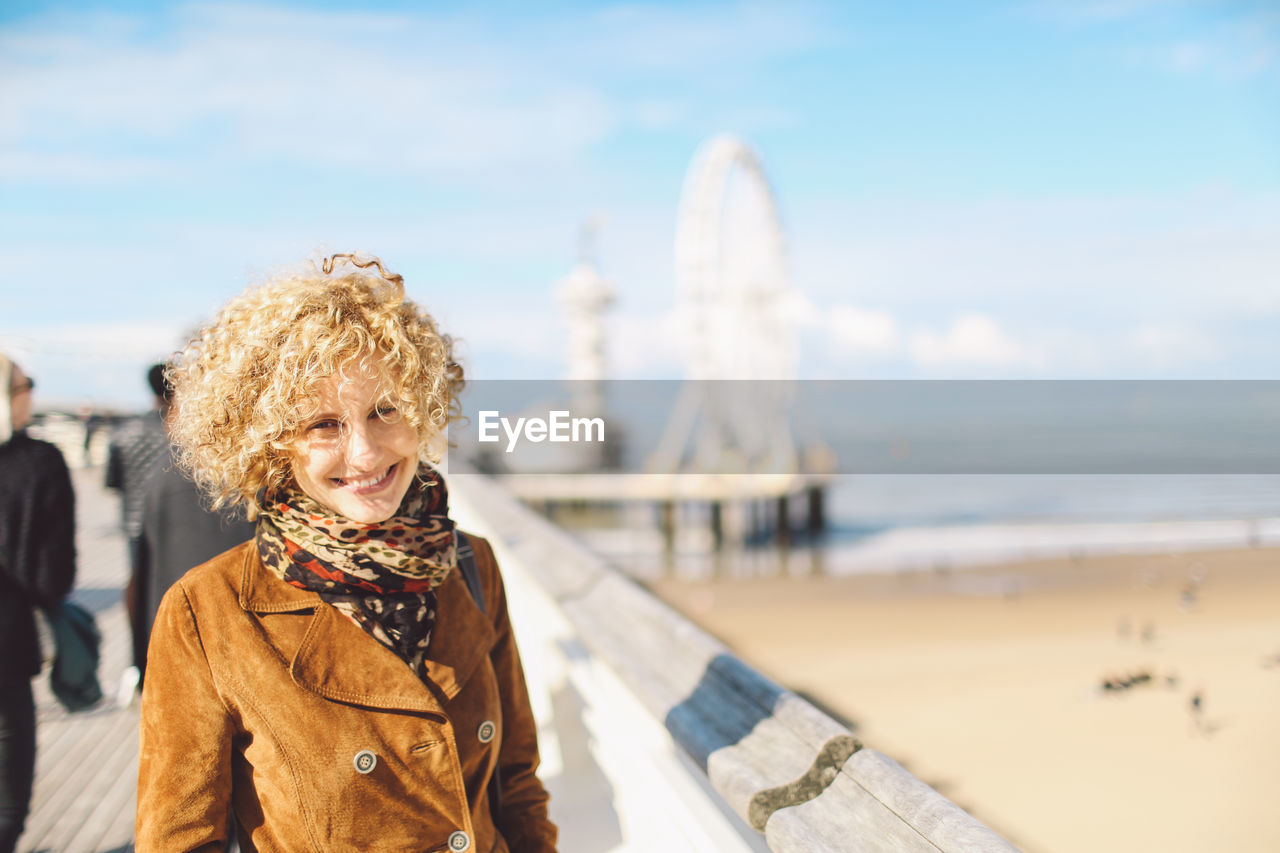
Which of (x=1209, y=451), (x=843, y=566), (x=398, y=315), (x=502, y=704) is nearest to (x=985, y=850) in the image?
(x=502, y=704)

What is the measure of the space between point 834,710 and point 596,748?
8.02 metres

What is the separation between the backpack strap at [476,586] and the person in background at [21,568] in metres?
A: 1.67

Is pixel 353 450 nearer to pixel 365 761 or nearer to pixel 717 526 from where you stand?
pixel 365 761

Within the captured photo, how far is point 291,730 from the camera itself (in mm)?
1132

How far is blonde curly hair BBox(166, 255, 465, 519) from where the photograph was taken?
46.9 inches

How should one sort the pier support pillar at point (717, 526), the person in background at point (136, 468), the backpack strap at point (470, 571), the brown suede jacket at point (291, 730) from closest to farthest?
the brown suede jacket at point (291, 730)
the backpack strap at point (470, 571)
the person in background at point (136, 468)
the pier support pillar at point (717, 526)

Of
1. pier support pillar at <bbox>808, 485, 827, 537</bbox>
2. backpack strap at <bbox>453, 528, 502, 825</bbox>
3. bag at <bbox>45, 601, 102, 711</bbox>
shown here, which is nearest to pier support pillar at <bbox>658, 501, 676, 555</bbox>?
pier support pillar at <bbox>808, 485, 827, 537</bbox>

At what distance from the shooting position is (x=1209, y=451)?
41.1m

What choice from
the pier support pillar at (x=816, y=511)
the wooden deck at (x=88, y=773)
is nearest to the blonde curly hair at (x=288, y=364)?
the wooden deck at (x=88, y=773)

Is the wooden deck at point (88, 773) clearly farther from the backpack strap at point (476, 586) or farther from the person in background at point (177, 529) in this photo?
the backpack strap at point (476, 586)

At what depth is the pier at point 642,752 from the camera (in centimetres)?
126

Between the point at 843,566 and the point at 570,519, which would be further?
the point at 570,519

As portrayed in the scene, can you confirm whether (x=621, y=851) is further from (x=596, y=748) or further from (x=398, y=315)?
(x=398, y=315)

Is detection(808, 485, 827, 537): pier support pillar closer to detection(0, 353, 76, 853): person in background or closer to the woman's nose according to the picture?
detection(0, 353, 76, 853): person in background
